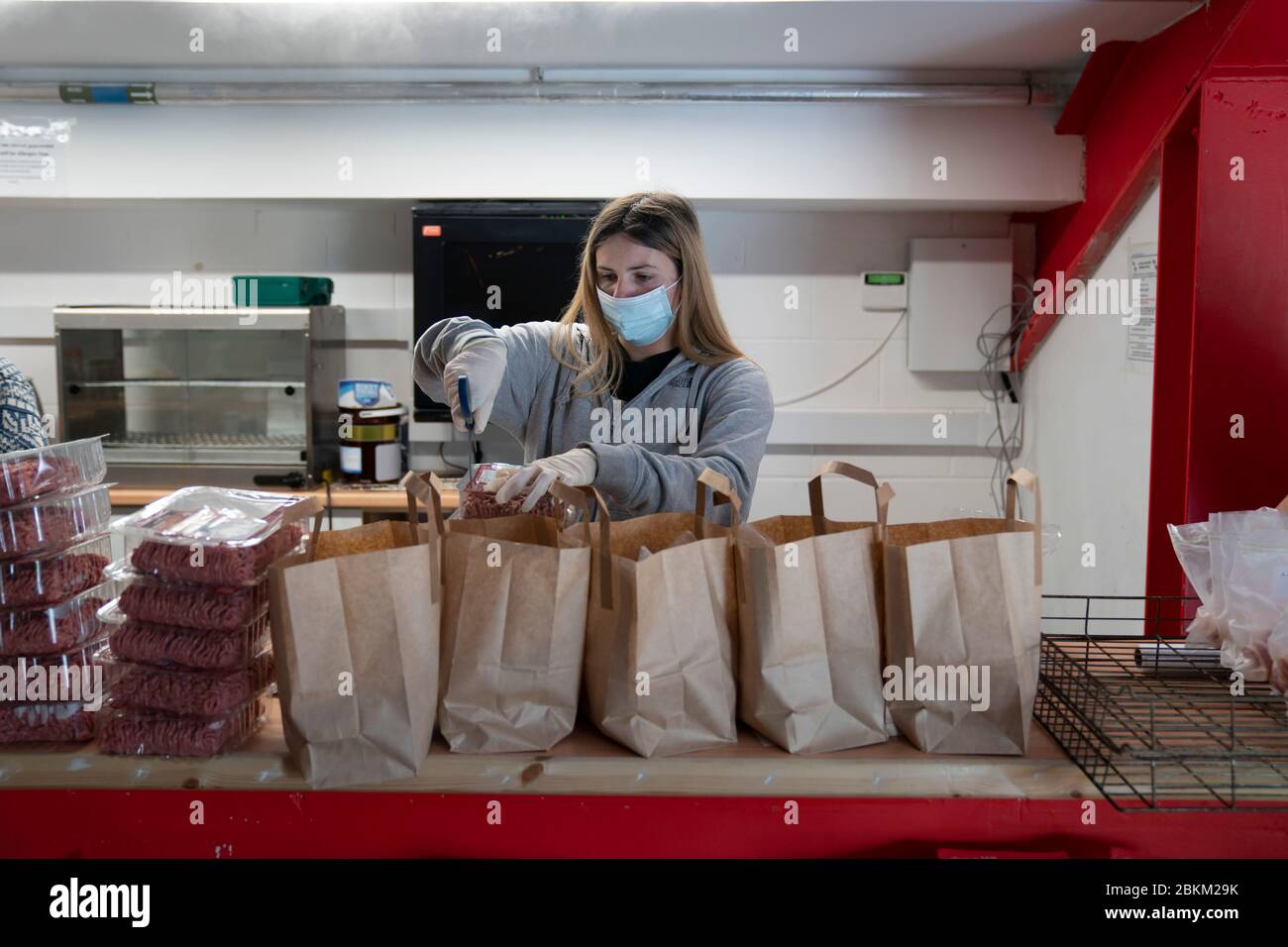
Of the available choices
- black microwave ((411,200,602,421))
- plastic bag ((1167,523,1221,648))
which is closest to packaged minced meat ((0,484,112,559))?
plastic bag ((1167,523,1221,648))

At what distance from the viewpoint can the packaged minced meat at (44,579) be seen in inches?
53.5

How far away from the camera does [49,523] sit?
54.7 inches

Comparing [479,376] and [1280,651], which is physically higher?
[479,376]

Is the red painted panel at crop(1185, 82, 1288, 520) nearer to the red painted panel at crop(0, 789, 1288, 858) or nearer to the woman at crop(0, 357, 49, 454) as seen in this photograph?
the red painted panel at crop(0, 789, 1288, 858)

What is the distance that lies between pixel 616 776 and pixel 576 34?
2344 millimetres

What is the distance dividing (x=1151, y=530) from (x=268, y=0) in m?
2.68

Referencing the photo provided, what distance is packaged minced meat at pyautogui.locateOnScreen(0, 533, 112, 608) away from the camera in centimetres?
136

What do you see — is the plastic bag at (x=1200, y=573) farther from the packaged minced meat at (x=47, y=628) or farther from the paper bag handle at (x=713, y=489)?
the packaged minced meat at (x=47, y=628)

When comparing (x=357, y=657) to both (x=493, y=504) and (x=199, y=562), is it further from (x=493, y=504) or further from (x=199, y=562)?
(x=493, y=504)

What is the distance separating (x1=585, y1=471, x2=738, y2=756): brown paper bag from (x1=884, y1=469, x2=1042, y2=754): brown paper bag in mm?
223

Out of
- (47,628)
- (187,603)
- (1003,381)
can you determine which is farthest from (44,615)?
(1003,381)

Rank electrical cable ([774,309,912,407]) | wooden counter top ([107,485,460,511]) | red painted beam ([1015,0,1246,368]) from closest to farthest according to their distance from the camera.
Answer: red painted beam ([1015,0,1246,368]) → wooden counter top ([107,485,460,511]) → electrical cable ([774,309,912,407])

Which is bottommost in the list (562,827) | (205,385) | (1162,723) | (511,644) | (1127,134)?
(562,827)

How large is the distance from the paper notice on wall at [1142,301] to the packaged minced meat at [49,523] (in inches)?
100
